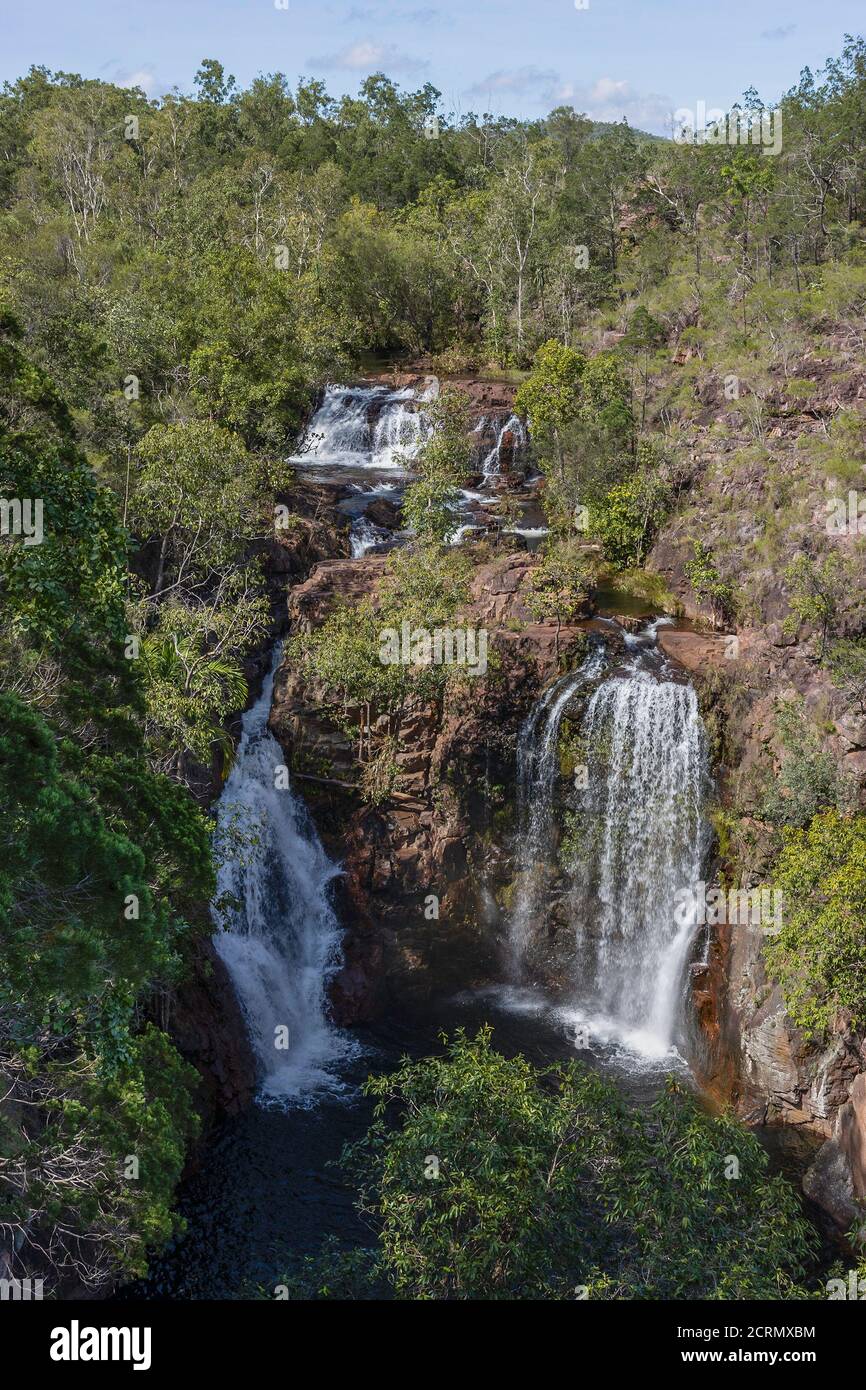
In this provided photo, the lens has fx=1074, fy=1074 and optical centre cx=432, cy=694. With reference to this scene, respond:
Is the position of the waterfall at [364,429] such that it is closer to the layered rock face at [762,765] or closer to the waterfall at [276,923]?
the layered rock face at [762,765]

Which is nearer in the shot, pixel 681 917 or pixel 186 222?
pixel 681 917

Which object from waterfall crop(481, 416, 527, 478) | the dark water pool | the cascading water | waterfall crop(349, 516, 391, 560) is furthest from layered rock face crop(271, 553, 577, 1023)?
waterfall crop(481, 416, 527, 478)

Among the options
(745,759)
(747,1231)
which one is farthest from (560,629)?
(747,1231)

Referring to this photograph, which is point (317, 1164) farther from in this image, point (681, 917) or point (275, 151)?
point (275, 151)

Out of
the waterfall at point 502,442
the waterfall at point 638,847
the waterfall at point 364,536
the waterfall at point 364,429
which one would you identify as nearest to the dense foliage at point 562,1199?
the waterfall at point 638,847

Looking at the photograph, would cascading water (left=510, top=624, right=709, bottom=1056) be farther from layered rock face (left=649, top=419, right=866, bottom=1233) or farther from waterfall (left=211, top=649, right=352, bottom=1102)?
waterfall (left=211, top=649, right=352, bottom=1102)

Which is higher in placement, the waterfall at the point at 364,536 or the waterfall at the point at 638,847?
the waterfall at the point at 364,536
